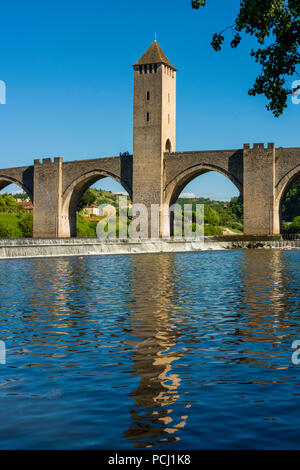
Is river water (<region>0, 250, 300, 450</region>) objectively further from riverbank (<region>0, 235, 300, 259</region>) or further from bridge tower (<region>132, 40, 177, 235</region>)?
bridge tower (<region>132, 40, 177, 235</region>)

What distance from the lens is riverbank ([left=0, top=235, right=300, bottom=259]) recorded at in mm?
21828

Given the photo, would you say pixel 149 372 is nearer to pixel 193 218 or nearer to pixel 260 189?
pixel 260 189

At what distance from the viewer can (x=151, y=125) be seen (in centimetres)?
3697

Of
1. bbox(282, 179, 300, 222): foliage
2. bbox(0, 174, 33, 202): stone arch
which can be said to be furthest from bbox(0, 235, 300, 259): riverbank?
bbox(282, 179, 300, 222): foliage

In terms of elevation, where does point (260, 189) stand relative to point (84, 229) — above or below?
above

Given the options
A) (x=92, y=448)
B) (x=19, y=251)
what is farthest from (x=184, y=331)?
(x=19, y=251)

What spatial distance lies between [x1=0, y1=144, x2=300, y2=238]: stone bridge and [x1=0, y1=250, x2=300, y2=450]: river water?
24763mm

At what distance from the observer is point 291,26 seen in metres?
9.55

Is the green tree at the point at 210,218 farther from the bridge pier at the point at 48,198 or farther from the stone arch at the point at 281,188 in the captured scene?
the stone arch at the point at 281,188

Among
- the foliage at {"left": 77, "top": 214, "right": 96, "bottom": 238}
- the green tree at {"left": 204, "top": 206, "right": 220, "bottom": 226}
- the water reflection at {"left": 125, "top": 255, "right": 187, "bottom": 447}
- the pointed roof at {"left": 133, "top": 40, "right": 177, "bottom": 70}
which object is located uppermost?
the pointed roof at {"left": 133, "top": 40, "right": 177, "bottom": 70}

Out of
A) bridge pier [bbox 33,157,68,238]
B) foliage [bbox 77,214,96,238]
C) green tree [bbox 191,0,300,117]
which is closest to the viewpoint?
green tree [bbox 191,0,300,117]

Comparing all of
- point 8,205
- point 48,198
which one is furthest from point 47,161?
point 8,205

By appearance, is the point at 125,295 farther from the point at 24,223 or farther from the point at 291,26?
the point at 24,223

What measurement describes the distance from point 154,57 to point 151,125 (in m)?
4.14
